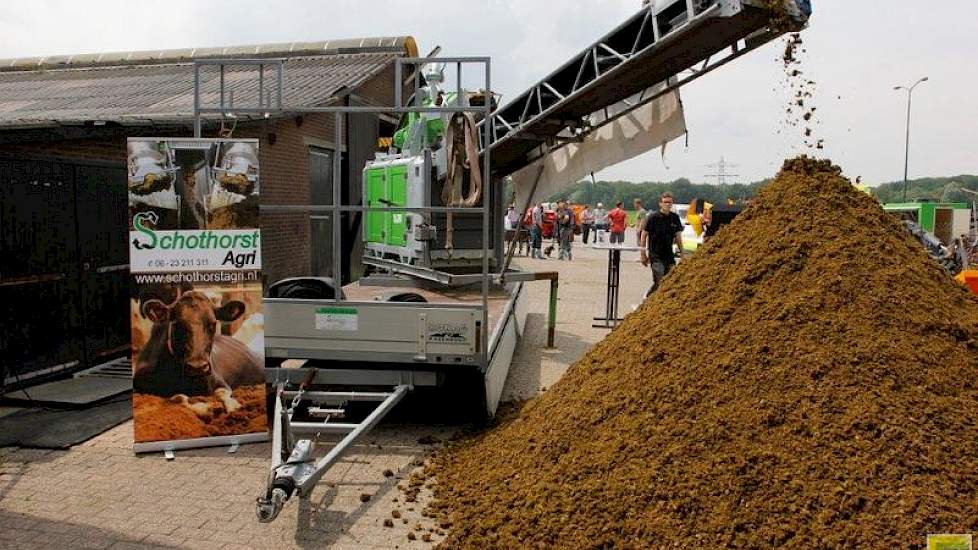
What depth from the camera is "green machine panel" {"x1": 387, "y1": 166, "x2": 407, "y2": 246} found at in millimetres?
9641

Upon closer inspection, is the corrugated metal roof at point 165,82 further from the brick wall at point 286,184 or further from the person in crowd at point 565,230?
the person in crowd at point 565,230

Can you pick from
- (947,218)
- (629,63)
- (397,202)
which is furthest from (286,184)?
(947,218)

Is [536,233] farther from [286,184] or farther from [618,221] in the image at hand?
[286,184]

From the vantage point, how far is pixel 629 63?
7930 mm

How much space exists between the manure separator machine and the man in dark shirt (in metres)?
1.68

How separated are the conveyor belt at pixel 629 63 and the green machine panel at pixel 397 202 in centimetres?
133

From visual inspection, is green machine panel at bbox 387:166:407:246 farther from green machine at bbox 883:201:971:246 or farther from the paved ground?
green machine at bbox 883:201:971:246

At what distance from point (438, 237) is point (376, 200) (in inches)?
72.9

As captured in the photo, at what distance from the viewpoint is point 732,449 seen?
3.98 m

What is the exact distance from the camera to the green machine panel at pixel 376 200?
34.4ft

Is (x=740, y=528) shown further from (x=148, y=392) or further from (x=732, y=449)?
(x=148, y=392)

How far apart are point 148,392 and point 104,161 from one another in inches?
161

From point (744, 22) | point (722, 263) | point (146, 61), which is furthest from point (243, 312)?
point (146, 61)

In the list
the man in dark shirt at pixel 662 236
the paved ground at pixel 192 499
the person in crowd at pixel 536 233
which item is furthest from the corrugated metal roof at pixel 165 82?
the person in crowd at pixel 536 233
